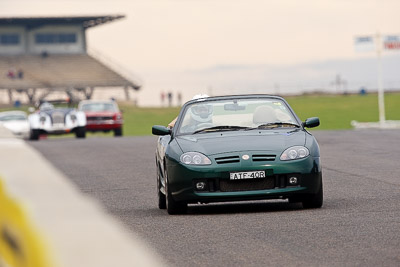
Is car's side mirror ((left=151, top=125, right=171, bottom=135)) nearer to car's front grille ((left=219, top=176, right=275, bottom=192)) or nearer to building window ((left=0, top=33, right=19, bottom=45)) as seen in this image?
car's front grille ((left=219, top=176, right=275, bottom=192))

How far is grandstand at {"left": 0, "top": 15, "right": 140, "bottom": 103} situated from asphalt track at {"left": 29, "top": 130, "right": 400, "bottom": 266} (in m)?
72.2

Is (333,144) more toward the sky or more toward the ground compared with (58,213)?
more toward the ground

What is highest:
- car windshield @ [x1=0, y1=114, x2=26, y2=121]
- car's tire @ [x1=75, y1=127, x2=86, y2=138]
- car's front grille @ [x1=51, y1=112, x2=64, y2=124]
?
car's front grille @ [x1=51, y1=112, x2=64, y2=124]

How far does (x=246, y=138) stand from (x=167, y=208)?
1.16 m

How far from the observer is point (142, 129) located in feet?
206

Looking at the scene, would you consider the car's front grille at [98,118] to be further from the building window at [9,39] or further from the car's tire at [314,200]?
the building window at [9,39]

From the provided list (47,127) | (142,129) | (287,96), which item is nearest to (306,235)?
(47,127)

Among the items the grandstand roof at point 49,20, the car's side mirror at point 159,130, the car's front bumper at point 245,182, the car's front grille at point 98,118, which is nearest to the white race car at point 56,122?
the car's front grille at point 98,118

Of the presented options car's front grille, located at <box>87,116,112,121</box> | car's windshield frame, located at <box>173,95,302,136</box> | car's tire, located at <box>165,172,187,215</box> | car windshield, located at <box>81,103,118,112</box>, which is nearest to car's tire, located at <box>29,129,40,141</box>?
car's front grille, located at <box>87,116,112,121</box>

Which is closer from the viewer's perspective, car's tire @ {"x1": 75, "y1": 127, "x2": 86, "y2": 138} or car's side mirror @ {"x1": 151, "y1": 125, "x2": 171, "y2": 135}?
car's side mirror @ {"x1": 151, "y1": 125, "x2": 171, "y2": 135}

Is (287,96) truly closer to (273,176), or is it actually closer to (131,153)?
(131,153)

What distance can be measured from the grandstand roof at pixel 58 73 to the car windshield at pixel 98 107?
4316 cm

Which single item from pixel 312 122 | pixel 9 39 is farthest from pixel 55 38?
pixel 312 122

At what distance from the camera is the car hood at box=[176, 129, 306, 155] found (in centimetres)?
1095
